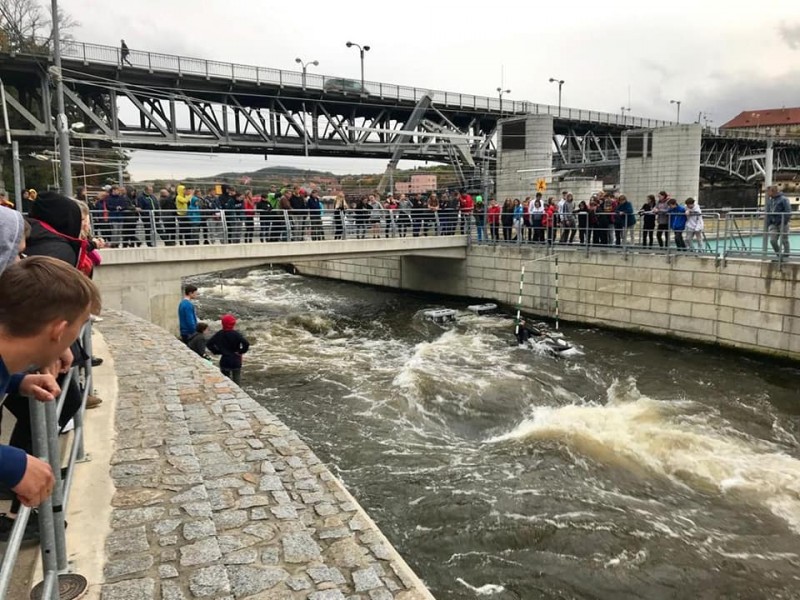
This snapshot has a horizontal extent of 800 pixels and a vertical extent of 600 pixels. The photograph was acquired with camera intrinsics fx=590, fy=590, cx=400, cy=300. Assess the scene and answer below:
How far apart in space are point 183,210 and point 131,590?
15099 mm

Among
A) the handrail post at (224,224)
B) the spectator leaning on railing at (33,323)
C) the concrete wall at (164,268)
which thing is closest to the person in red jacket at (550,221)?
the concrete wall at (164,268)

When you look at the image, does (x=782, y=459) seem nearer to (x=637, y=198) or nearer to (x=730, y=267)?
(x=730, y=267)

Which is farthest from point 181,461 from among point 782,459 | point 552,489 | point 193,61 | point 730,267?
point 193,61

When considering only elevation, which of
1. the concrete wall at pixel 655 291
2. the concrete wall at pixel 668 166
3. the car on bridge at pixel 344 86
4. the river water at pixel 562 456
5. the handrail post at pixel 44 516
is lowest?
the river water at pixel 562 456

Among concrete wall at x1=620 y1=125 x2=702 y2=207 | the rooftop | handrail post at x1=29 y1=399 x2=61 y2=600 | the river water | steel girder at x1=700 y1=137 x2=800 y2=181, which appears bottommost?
the river water

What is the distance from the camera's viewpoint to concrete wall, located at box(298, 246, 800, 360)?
13.8 meters

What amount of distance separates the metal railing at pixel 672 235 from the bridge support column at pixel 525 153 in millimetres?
7482

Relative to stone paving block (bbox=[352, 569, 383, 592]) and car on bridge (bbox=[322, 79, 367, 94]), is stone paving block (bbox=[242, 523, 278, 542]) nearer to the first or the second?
stone paving block (bbox=[352, 569, 383, 592])

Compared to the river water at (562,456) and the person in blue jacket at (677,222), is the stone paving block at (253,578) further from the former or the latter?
the person in blue jacket at (677,222)

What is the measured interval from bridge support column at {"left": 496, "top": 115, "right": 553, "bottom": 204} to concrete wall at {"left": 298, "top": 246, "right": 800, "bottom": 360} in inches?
313

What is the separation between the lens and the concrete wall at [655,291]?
Answer: 45.3ft

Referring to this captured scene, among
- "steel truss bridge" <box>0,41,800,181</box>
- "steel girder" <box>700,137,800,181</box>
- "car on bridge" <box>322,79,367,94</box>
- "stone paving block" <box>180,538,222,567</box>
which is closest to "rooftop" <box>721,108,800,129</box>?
"steel girder" <box>700,137,800,181</box>

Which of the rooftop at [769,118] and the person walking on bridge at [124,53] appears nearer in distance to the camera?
the person walking on bridge at [124,53]

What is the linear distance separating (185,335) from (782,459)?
10.4 meters
